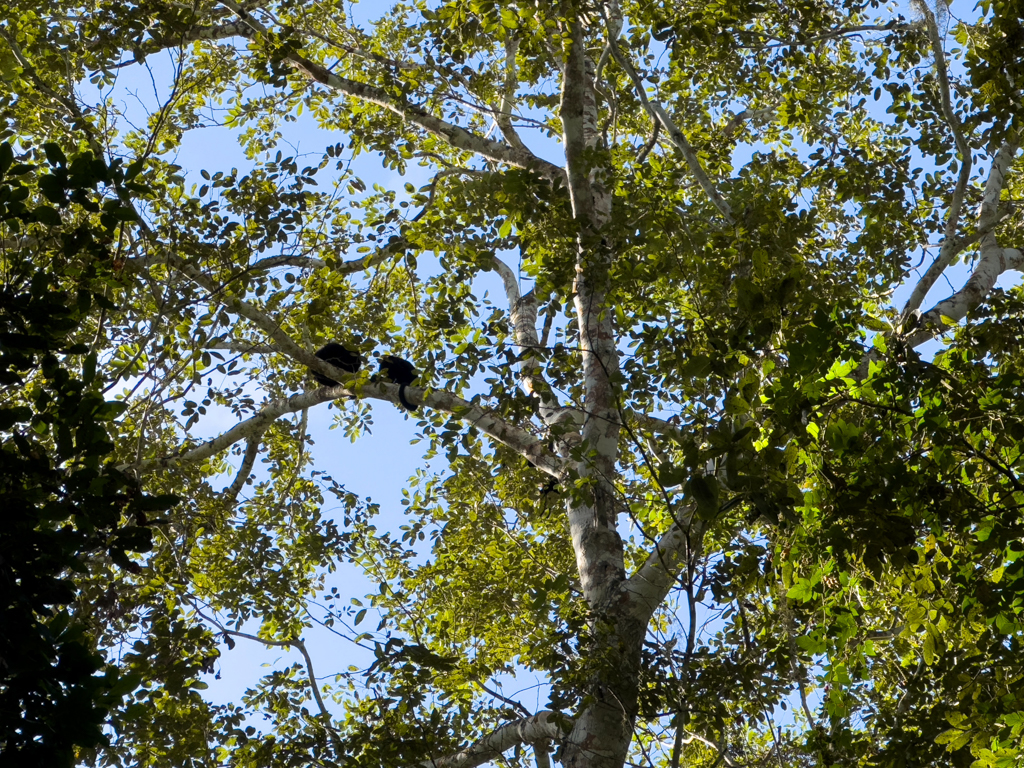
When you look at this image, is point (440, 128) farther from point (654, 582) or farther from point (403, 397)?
point (654, 582)

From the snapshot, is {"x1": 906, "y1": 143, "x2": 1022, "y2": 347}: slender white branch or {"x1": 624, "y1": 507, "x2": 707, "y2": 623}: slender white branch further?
{"x1": 906, "y1": 143, "x2": 1022, "y2": 347}: slender white branch

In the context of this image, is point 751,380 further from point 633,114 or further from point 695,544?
point 633,114

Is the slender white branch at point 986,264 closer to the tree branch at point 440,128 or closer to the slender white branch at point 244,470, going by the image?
the tree branch at point 440,128

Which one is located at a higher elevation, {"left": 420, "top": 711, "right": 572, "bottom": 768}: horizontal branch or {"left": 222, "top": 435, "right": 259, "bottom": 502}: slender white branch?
{"left": 222, "top": 435, "right": 259, "bottom": 502}: slender white branch

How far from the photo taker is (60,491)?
216cm

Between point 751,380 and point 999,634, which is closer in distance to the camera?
point 751,380

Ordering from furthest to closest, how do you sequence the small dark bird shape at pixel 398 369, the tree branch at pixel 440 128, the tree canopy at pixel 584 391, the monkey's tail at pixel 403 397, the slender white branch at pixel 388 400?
1. the small dark bird shape at pixel 398 369
2. the tree branch at pixel 440 128
3. the monkey's tail at pixel 403 397
4. the slender white branch at pixel 388 400
5. the tree canopy at pixel 584 391

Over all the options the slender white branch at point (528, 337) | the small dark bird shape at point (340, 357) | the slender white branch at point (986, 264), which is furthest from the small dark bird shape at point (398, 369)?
the slender white branch at point (986, 264)

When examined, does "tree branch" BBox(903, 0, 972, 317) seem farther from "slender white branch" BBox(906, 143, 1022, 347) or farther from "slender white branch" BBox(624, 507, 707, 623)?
"slender white branch" BBox(624, 507, 707, 623)

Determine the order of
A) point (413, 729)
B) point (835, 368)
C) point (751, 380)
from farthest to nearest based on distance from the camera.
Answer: point (413, 729), point (835, 368), point (751, 380)

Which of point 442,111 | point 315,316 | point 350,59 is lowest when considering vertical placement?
point 315,316

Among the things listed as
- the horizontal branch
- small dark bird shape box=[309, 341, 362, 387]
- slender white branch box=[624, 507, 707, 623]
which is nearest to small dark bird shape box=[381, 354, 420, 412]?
small dark bird shape box=[309, 341, 362, 387]

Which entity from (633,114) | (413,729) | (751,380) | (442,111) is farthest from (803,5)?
(413,729)

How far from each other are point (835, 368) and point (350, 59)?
6061mm
